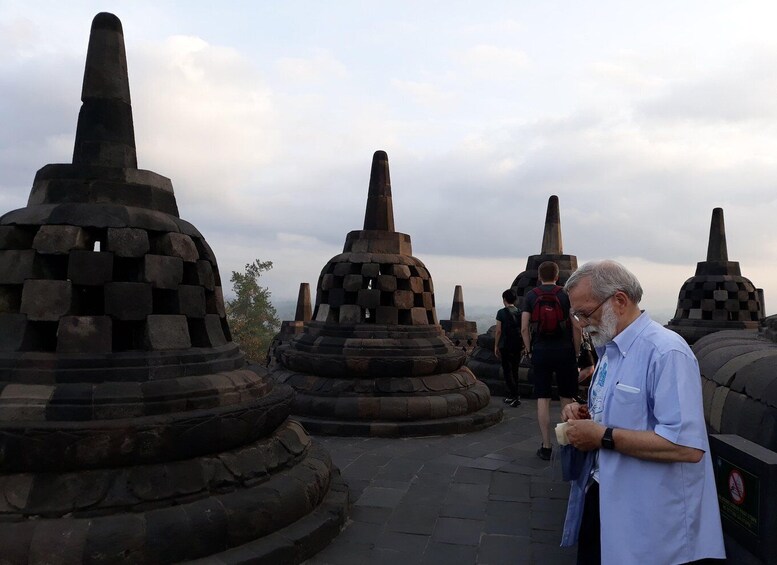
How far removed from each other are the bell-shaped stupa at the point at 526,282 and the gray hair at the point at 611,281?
781cm

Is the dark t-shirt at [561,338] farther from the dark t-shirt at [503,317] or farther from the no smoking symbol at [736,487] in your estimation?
the dark t-shirt at [503,317]

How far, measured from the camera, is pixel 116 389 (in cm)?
345

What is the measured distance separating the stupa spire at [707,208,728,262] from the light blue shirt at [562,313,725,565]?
50.0 feet

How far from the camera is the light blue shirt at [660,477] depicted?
1.97 m

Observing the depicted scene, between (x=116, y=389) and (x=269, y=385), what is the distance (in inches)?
50.7

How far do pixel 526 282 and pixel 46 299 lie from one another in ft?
30.8

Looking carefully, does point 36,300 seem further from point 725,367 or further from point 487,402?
point 487,402

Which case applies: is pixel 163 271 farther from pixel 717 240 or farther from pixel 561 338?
pixel 717 240

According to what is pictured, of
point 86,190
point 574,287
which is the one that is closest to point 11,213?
point 86,190

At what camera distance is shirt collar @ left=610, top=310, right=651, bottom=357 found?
218 cm

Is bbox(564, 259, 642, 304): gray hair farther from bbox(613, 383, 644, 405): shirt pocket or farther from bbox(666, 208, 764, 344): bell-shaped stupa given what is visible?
bbox(666, 208, 764, 344): bell-shaped stupa

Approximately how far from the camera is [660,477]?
2004mm

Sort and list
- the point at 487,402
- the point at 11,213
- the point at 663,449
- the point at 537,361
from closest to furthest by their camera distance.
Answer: the point at 663,449 → the point at 11,213 → the point at 537,361 → the point at 487,402

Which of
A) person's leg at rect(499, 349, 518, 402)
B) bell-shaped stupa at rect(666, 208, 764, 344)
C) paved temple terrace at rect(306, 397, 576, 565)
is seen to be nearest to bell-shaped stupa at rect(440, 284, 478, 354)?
bell-shaped stupa at rect(666, 208, 764, 344)
